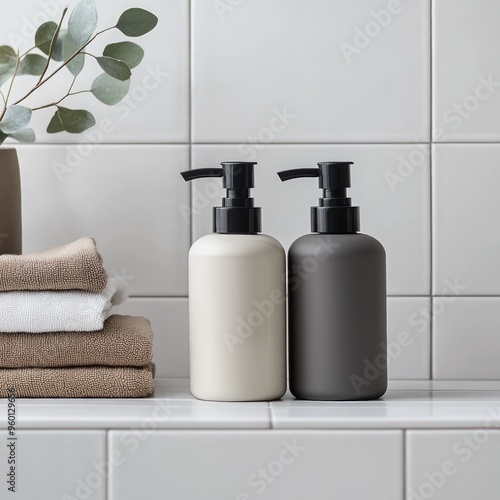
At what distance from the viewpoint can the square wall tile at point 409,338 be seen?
947mm

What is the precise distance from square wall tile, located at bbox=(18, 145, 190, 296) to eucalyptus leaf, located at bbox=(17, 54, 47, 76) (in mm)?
94

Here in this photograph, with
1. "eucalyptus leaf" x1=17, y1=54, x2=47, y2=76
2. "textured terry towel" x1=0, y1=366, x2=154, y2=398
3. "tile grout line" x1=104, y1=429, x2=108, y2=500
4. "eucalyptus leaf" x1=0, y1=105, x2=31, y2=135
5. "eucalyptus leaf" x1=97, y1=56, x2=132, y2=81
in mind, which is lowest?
"tile grout line" x1=104, y1=429, x2=108, y2=500

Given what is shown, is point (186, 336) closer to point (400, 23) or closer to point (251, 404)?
point (251, 404)

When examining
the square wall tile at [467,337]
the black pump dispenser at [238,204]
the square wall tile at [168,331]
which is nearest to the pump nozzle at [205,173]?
the black pump dispenser at [238,204]

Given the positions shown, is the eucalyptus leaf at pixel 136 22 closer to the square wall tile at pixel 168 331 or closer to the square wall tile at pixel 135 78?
the square wall tile at pixel 135 78

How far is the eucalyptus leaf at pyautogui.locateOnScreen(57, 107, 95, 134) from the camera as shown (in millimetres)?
896

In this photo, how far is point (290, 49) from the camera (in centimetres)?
95

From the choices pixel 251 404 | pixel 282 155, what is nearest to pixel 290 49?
pixel 282 155

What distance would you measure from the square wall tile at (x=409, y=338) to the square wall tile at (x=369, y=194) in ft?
0.06

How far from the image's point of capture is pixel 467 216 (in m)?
0.94

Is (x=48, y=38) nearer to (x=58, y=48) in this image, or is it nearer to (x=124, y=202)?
(x=58, y=48)

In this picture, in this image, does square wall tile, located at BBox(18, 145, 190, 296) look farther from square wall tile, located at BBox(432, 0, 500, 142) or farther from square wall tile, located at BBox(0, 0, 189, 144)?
square wall tile, located at BBox(432, 0, 500, 142)

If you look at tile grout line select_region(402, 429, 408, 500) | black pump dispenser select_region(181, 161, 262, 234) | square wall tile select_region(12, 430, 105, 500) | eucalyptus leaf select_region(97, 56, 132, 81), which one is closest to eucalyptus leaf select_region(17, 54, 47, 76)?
eucalyptus leaf select_region(97, 56, 132, 81)

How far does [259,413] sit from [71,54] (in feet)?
1.53
